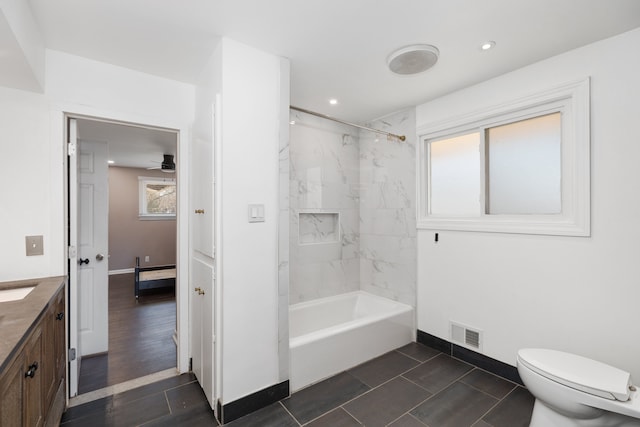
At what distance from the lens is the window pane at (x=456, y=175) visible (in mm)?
2717

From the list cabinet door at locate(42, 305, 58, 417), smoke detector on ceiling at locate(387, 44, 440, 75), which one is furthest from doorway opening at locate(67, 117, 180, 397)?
smoke detector on ceiling at locate(387, 44, 440, 75)

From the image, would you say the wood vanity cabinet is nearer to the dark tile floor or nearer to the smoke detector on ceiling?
the dark tile floor

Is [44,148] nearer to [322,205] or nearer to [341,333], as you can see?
[322,205]

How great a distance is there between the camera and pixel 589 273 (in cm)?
196

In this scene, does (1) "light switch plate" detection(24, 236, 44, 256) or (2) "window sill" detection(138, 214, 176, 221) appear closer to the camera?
(1) "light switch plate" detection(24, 236, 44, 256)

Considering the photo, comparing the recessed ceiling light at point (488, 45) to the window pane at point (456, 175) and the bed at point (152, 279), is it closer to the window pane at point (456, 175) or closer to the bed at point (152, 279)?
the window pane at point (456, 175)

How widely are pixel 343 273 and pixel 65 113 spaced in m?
2.87

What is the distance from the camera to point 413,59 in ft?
6.70

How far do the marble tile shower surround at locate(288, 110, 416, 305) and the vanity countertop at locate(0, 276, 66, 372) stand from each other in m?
1.87

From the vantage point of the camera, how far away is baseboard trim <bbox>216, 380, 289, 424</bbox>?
1877mm

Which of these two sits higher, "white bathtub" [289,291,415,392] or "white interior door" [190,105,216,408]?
"white interior door" [190,105,216,408]

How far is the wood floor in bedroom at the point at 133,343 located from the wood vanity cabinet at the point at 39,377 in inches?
21.1

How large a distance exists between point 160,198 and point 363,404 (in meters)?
6.38

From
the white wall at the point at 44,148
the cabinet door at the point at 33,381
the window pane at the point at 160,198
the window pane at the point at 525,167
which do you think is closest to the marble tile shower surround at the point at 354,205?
the window pane at the point at 525,167
